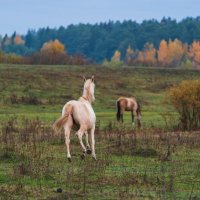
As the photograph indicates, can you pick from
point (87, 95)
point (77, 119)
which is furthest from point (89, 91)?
point (77, 119)

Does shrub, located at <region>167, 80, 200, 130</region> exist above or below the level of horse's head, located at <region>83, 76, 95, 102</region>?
below

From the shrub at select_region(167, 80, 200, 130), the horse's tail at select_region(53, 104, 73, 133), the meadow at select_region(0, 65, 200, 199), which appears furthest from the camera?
the shrub at select_region(167, 80, 200, 130)

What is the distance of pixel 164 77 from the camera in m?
78.7

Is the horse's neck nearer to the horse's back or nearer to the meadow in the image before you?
the horse's back

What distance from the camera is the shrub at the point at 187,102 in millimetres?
31562

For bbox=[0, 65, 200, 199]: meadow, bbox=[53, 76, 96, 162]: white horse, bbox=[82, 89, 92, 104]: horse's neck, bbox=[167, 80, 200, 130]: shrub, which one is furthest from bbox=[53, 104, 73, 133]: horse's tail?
bbox=[167, 80, 200, 130]: shrub

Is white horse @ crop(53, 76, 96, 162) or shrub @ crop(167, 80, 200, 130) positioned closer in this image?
white horse @ crop(53, 76, 96, 162)

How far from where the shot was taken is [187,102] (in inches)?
1272

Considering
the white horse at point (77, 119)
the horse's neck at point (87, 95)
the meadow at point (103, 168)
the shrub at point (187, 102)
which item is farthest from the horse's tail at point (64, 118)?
the shrub at point (187, 102)

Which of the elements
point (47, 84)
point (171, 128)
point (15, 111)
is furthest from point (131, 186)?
point (47, 84)

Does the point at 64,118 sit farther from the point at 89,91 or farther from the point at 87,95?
the point at 89,91

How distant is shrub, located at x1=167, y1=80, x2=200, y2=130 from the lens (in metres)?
31.6

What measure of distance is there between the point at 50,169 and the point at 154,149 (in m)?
5.32

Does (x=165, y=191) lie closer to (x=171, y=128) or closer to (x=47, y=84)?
(x=171, y=128)
